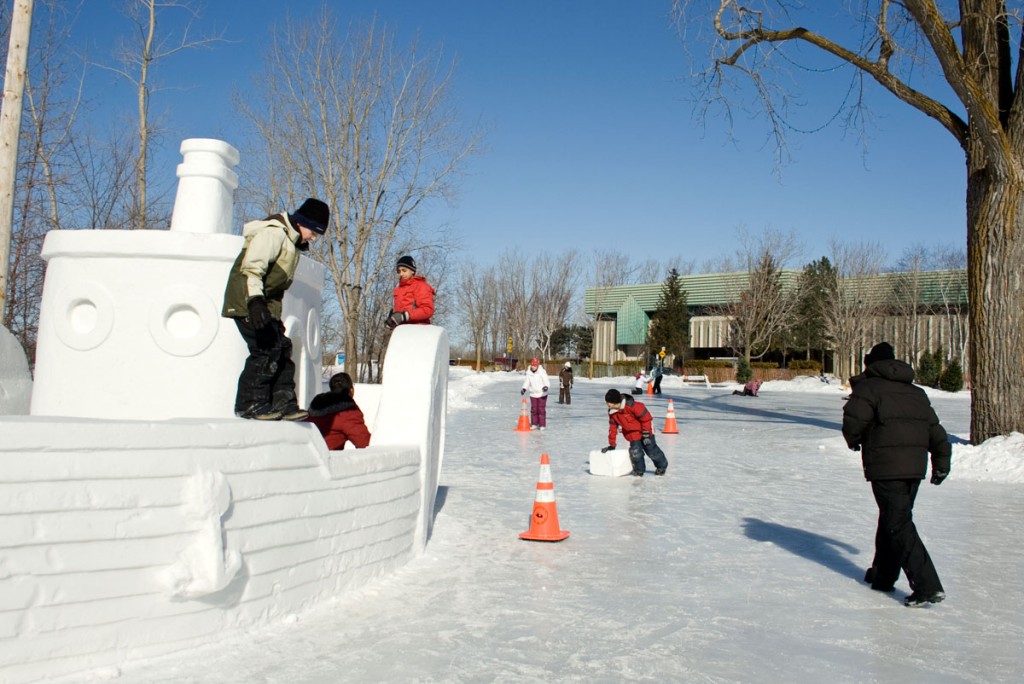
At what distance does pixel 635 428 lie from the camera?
11078 mm

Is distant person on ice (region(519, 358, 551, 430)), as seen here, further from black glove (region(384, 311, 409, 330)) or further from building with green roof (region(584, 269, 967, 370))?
building with green roof (region(584, 269, 967, 370))

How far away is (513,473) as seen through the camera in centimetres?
1134

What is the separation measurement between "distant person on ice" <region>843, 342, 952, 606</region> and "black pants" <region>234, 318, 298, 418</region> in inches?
142

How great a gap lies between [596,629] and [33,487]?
2966mm

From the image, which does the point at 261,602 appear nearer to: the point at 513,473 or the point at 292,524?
the point at 292,524

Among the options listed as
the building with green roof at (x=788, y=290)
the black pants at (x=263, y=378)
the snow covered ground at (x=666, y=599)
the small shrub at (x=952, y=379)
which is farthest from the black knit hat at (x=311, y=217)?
the building with green roof at (x=788, y=290)

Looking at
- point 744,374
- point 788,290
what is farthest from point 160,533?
point 788,290

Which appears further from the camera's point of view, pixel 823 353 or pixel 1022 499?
pixel 823 353

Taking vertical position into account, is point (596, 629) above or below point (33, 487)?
below

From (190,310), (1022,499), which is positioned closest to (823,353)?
(1022,499)

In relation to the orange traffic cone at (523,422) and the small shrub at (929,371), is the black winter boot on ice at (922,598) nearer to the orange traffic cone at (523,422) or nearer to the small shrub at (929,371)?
the orange traffic cone at (523,422)

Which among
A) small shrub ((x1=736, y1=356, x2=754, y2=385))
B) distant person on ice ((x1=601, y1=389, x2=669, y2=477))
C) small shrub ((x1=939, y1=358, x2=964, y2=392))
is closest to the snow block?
distant person on ice ((x1=601, y1=389, x2=669, y2=477))

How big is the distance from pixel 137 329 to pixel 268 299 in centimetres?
254

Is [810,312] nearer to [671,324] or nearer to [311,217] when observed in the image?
[671,324]
